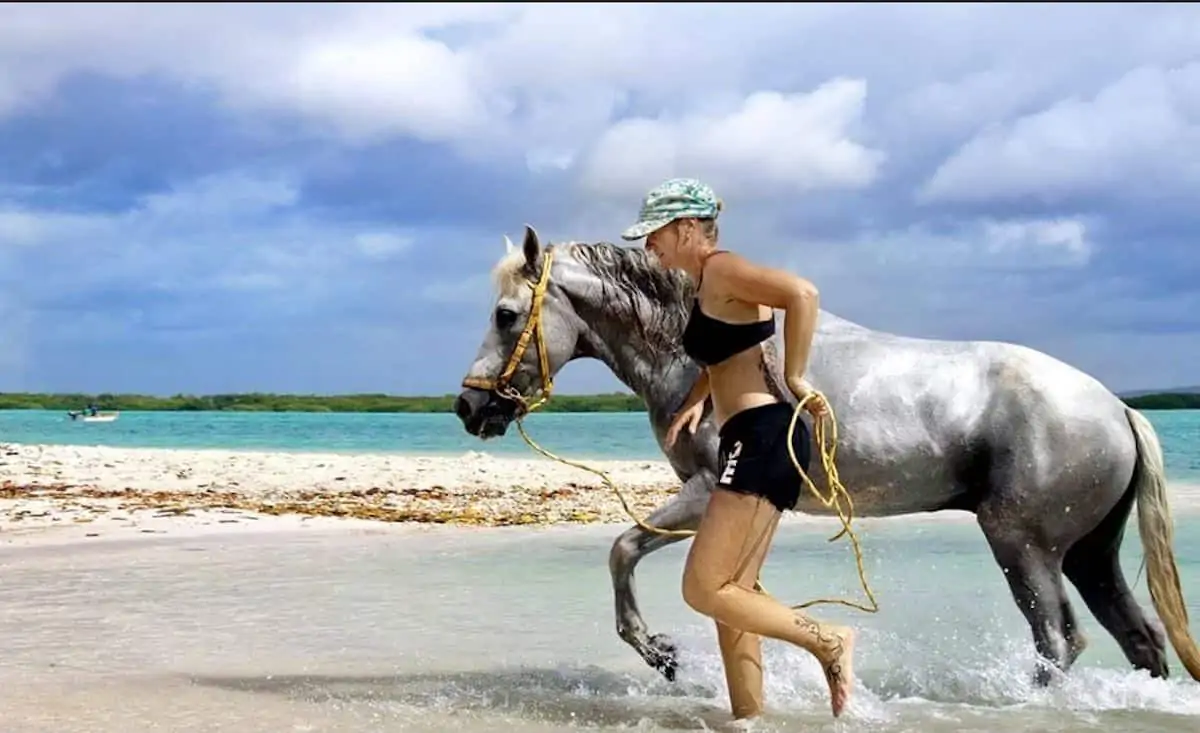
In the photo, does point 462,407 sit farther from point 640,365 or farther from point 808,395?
point 808,395

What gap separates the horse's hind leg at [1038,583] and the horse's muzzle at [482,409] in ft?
7.03

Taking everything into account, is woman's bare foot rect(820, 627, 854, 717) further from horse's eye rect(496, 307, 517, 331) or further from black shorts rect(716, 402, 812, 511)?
horse's eye rect(496, 307, 517, 331)

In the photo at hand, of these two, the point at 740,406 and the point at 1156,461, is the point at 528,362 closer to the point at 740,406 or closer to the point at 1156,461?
the point at 740,406

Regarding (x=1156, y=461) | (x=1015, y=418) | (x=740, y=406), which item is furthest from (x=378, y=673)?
(x=1156, y=461)

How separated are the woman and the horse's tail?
168 centimetres

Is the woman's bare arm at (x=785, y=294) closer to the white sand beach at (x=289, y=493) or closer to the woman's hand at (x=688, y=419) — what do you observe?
the woman's hand at (x=688, y=419)

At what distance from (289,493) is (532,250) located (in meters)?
13.4

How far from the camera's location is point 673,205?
4570 millimetres

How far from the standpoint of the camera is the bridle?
579 cm

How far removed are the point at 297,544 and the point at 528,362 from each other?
722cm

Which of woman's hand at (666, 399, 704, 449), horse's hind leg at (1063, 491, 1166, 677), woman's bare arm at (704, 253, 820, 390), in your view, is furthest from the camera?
horse's hind leg at (1063, 491, 1166, 677)

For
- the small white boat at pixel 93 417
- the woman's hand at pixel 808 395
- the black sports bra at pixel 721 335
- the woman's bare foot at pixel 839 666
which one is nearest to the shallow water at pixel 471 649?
the woman's bare foot at pixel 839 666

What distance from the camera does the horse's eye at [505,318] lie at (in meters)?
5.83

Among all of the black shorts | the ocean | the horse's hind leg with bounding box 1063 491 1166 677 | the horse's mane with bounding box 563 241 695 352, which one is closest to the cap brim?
the black shorts
